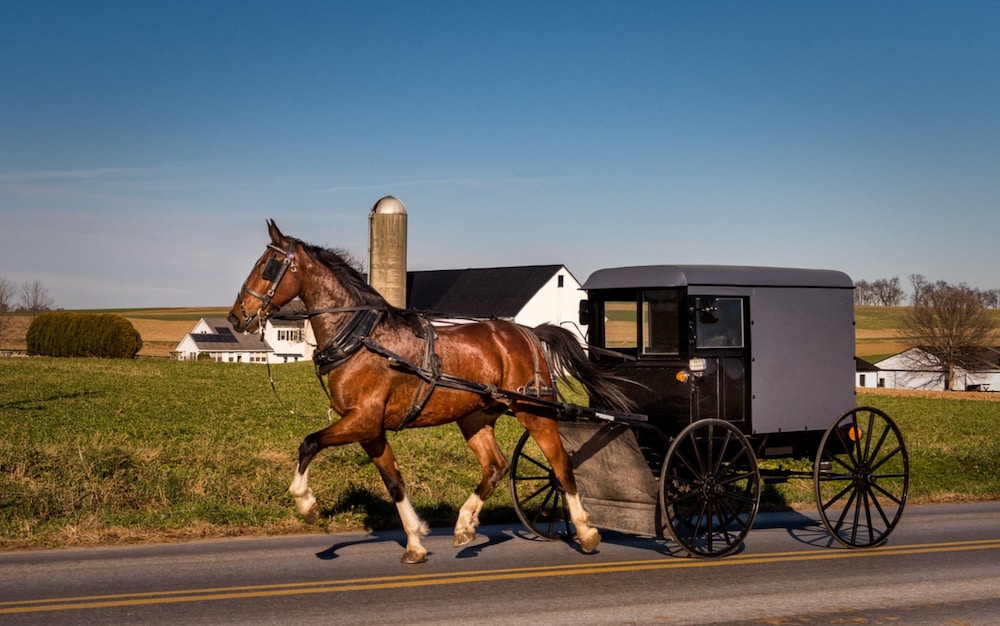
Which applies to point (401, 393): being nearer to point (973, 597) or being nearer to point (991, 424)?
point (973, 597)

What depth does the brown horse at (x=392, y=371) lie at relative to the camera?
26.5 ft

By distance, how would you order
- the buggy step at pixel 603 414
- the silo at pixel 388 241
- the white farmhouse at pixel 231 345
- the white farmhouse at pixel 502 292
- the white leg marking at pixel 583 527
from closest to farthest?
1. the white leg marking at pixel 583 527
2. the buggy step at pixel 603 414
3. the silo at pixel 388 241
4. the white farmhouse at pixel 502 292
5. the white farmhouse at pixel 231 345

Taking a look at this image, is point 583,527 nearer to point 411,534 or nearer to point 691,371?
point 411,534

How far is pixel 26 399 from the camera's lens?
83.1 ft

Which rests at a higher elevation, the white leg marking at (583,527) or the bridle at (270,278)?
the bridle at (270,278)

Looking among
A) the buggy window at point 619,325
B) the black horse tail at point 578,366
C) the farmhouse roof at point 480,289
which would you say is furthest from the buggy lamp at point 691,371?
the farmhouse roof at point 480,289

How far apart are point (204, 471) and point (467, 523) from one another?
5450 millimetres

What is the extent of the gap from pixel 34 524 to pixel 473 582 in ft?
16.3

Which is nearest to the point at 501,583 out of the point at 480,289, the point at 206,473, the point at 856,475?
the point at 856,475

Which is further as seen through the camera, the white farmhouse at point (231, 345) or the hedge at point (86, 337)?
the white farmhouse at point (231, 345)

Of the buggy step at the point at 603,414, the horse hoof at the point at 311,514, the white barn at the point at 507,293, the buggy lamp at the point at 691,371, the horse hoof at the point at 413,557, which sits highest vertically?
the white barn at the point at 507,293

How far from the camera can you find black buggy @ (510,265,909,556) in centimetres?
895

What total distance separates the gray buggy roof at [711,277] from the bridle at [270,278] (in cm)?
318

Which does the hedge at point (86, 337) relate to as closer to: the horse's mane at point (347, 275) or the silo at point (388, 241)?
the silo at point (388, 241)
